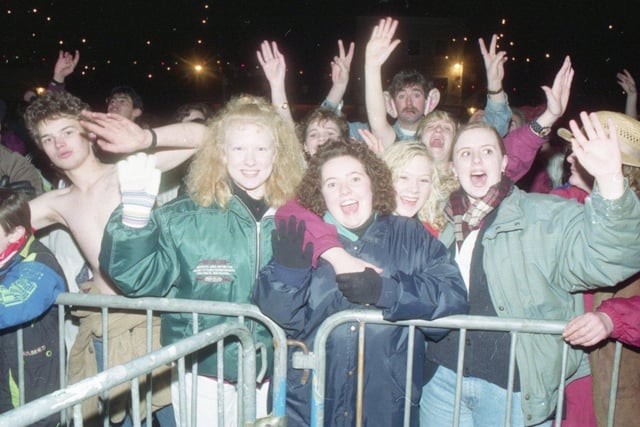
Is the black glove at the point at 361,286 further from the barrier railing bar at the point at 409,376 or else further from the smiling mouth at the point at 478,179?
the smiling mouth at the point at 478,179

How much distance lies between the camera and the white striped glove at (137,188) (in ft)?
7.96

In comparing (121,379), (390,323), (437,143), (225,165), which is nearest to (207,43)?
(437,143)

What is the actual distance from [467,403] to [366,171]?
4.97 feet

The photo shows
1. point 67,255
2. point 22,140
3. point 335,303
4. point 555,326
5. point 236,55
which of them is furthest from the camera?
point 236,55

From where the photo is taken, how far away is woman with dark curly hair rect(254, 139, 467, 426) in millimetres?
2373

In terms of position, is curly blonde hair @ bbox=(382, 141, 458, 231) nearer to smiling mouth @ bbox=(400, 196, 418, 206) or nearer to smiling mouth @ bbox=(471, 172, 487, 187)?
smiling mouth @ bbox=(400, 196, 418, 206)

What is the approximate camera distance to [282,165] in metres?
3.20

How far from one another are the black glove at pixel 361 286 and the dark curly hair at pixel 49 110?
8.28 ft

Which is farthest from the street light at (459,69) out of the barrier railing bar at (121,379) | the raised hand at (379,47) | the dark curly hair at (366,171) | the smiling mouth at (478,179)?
the barrier railing bar at (121,379)

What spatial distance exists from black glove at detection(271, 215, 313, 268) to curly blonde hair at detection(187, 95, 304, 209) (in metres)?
0.63

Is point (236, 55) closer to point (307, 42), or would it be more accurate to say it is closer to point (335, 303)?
point (307, 42)

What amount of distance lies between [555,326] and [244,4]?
33708mm

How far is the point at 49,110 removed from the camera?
135 inches

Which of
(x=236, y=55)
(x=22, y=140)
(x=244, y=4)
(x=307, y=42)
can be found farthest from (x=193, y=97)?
(x=22, y=140)
